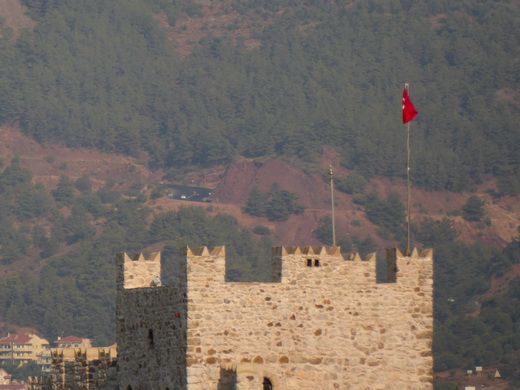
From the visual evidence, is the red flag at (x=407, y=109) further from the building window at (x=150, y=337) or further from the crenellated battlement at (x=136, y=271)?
the building window at (x=150, y=337)

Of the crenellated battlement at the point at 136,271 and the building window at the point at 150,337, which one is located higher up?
the crenellated battlement at the point at 136,271

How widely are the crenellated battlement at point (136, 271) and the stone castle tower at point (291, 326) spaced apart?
5.18 ft

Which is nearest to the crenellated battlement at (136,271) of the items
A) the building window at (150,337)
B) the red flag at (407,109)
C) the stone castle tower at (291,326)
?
the stone castle tower at (291,326)

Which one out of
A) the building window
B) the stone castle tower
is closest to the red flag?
the stone castle tower

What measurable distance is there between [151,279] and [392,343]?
6109 millimetres

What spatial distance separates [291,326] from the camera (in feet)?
113

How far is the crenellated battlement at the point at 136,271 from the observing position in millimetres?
38469

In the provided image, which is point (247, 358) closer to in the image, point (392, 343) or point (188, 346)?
point (188, 346)

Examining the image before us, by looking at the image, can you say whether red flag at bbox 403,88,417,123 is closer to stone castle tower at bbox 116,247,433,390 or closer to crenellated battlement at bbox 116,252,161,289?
stone castle tower at bbox 116,247,433,390

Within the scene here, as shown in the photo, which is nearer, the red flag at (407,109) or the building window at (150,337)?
the building window at (150,337)

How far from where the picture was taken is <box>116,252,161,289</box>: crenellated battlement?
38.5 metres

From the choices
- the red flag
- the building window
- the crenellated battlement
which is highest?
the red flag

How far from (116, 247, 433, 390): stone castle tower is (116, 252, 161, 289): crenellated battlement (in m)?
1.58

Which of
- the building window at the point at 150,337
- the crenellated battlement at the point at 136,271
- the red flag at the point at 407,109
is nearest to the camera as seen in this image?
the building window at the point at 150,337
